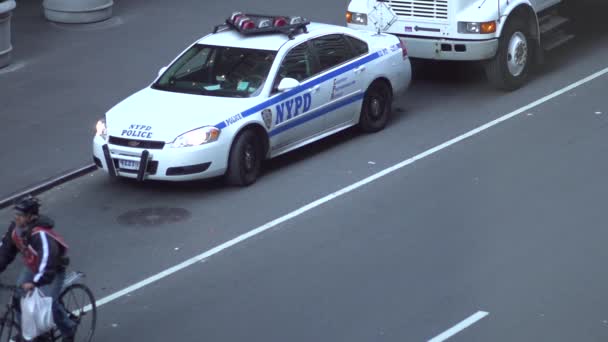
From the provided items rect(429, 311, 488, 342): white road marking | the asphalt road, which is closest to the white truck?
the asphalt road

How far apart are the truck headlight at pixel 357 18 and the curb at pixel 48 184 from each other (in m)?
4.86

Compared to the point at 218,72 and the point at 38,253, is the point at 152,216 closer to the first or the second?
the point at 218,72

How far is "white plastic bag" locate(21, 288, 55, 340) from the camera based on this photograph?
357 inches

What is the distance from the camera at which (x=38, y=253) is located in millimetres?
9164

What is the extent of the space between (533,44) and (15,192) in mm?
8087

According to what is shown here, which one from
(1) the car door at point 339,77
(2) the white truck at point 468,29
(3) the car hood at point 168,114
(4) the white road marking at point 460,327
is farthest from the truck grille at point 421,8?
(4) the white road marking at point 460,327

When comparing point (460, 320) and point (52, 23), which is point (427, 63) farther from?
point (460, 320)

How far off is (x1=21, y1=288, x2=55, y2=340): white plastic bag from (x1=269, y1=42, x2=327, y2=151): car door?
546 centimetres

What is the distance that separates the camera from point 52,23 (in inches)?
835

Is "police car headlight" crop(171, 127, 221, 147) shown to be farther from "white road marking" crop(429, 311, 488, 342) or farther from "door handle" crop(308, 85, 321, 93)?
"white road marking" crop(429, 311, 488, 342)

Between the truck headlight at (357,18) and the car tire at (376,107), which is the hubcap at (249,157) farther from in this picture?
the truck headlight at (357,18)

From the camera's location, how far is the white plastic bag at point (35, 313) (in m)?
9.06

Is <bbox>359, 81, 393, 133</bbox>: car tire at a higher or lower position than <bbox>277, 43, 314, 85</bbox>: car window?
lower

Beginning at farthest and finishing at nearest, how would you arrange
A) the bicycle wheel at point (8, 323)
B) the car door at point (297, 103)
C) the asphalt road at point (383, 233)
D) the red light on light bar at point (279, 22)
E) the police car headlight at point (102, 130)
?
the red light on light bar at point (279, 22) < the car door at point (297, 103) < the police car headlight at point (102, 130) < the asphalt road at point (383, 233) < the bicycle wheel at point (8, 323)
